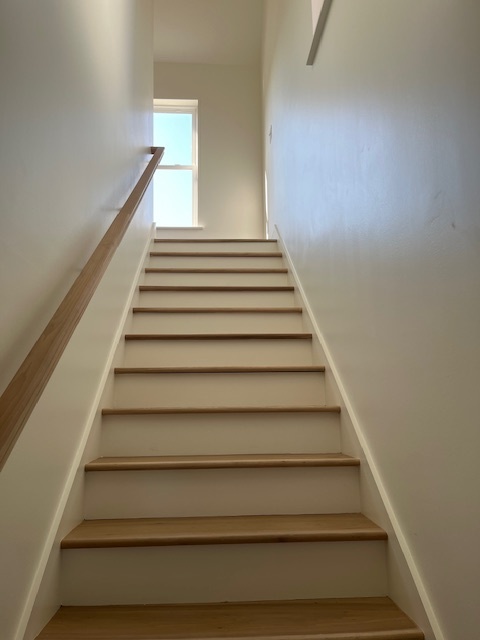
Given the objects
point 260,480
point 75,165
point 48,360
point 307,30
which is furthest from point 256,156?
point 48,360

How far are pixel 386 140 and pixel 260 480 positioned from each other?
1.13 metres

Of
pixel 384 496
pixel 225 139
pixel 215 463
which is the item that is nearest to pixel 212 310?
pixel 215 463

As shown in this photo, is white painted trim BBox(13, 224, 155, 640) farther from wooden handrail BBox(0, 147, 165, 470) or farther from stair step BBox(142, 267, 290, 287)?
stair step BBox(142, 267, 290, 287)

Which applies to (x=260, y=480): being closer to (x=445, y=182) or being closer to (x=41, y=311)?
(x=41, y=311)

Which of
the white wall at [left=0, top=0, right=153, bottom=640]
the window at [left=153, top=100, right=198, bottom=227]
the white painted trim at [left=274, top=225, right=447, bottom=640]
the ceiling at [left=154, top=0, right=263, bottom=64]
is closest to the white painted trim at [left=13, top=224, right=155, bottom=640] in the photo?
the white wall at [left=0, top=0, right=153, bottom=640]

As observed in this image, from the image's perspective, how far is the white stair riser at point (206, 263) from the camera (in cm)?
336

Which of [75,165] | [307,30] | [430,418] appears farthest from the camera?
[307,30]

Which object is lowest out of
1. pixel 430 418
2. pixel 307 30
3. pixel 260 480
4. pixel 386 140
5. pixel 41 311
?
pixel 260 480

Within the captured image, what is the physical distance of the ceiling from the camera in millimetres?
5270

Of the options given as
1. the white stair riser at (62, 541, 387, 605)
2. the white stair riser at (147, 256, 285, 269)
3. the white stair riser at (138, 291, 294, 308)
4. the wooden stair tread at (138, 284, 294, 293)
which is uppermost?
the white stair riser at (147, 256, 285, 269)

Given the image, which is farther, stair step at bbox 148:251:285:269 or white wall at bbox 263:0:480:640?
stair step at bbox 148:251:285:269

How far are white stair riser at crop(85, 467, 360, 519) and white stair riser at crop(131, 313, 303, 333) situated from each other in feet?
3.56

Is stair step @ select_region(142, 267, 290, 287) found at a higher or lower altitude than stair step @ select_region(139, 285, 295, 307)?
higher

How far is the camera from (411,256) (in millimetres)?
1267
